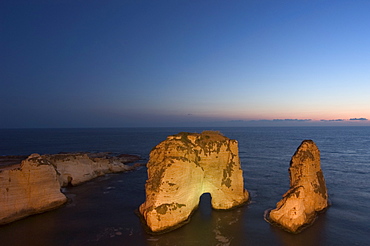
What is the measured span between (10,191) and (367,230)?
104 ft

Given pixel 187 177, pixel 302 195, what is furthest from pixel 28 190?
pixel 302 195

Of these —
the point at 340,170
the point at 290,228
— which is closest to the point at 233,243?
the point at 290,228

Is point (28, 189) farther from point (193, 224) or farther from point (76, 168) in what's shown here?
point (193, 224)

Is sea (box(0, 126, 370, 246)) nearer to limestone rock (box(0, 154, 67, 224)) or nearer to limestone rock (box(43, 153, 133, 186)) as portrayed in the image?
limestone rock (box(0, 154, 67, 224))

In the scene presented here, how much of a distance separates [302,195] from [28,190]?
25484 mm

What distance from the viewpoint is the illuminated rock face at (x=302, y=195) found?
18609mm

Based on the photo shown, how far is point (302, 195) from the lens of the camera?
18.9m

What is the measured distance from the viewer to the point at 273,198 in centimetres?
2634

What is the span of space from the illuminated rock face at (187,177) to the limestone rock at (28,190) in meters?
10.3

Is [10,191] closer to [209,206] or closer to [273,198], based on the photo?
[209,206]

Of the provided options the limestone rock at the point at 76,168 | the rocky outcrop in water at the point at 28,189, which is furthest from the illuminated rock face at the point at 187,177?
the limestone rock at the point at 76,168

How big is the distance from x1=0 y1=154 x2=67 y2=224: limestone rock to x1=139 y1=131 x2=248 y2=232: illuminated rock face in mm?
10296

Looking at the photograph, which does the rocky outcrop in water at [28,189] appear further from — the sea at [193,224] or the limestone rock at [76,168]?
the limestone rock at [76,168]

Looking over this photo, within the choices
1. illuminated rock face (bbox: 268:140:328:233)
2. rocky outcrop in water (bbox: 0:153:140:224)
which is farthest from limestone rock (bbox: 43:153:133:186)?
illuminated rock face (bbox: 268:140:328:233)
